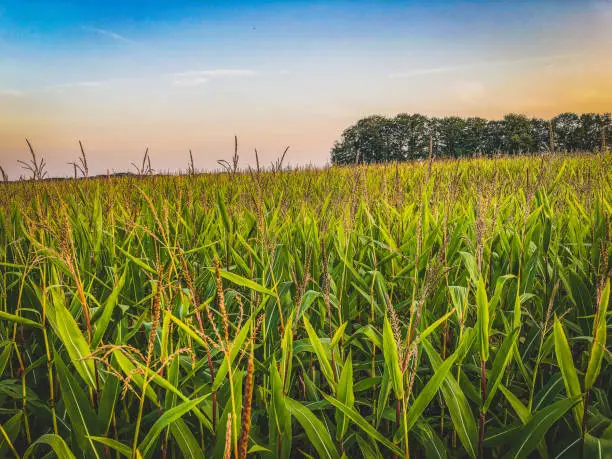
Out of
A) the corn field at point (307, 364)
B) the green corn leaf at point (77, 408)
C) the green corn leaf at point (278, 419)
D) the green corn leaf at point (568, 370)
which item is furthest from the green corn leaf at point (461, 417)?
the green corn leaf at point (77, 408)

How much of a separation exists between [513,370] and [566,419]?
1.16ft

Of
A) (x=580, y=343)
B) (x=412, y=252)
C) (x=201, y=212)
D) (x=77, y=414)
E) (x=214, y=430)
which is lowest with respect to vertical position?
(x=580, y=343)

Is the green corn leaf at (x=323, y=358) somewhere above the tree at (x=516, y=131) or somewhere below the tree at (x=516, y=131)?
below

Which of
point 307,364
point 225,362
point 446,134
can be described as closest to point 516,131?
point 446,134

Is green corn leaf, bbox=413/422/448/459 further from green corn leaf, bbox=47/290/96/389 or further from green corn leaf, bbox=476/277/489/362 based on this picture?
green corn leaf, bbox=47/290/96/389

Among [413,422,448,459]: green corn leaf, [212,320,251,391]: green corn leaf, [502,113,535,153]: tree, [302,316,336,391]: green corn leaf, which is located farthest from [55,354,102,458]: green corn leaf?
[502,113,535,153]: tree

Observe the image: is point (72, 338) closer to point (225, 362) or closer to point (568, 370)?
point (225, 362)

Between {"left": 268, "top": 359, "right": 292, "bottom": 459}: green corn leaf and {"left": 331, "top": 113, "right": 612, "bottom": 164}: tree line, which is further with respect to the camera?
{"left": 331, "top": 113, "right": 612, "bottom": 164}: tree line

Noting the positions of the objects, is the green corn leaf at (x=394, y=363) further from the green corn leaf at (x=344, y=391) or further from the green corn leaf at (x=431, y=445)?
the green corn leaf at (x=431, y=445)

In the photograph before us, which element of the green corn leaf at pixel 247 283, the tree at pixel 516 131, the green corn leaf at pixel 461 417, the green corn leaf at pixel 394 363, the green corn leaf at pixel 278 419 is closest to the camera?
the green corn leaf at pixel 394 363

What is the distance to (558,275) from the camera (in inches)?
71.5

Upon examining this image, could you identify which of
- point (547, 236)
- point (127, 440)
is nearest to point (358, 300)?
point (547, 236)

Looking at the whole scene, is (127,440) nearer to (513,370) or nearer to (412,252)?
(513,370)

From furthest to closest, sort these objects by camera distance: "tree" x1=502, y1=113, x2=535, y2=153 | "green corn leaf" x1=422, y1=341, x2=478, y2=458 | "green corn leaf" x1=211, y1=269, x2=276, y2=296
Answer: "tree" x1=502, y1=113, x2=535, y2=153 < "green corn leaf" x1=211, y1=269, x2=276, y2=296 < "green corn leaf" x1=422, y1=341, x2=478, y2=458
